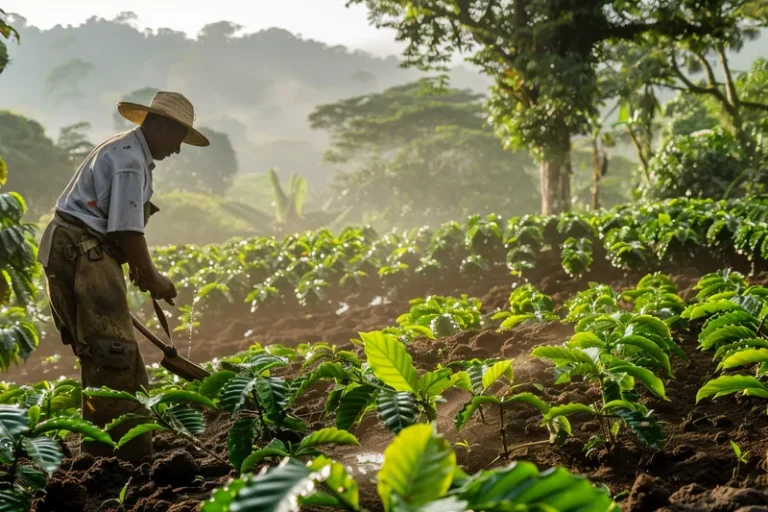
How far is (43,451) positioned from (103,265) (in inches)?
52.9

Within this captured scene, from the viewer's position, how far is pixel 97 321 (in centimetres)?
282

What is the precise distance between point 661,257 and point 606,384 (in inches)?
170

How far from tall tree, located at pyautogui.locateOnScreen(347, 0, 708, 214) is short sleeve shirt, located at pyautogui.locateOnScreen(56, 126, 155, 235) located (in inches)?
369

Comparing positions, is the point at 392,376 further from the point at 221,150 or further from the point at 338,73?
the point at 338,73

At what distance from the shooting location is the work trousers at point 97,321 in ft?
9.09

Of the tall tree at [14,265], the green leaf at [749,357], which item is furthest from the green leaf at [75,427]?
the tall tree at [14,265]

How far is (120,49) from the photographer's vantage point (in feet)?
500

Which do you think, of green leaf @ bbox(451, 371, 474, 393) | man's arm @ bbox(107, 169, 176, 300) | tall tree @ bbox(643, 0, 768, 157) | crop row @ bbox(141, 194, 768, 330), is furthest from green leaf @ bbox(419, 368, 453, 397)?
tall tree @ bbox(643, 0, 768, 157)

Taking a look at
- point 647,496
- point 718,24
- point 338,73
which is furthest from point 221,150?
point 338,73

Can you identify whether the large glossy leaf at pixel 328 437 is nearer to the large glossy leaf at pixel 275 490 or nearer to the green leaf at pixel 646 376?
the large glossy leaf at pixel 275 490

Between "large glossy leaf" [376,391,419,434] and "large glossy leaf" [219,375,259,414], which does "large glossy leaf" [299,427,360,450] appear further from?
"large glossy leaf" [219,375,259,414]

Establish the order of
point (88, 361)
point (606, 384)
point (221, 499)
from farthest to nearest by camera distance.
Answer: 1. point (88, 361)
2. point (606, 384)
3. point (221, 499)

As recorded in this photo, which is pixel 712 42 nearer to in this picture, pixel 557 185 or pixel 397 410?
pixel 557 185

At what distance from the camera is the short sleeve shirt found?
2828 mm
